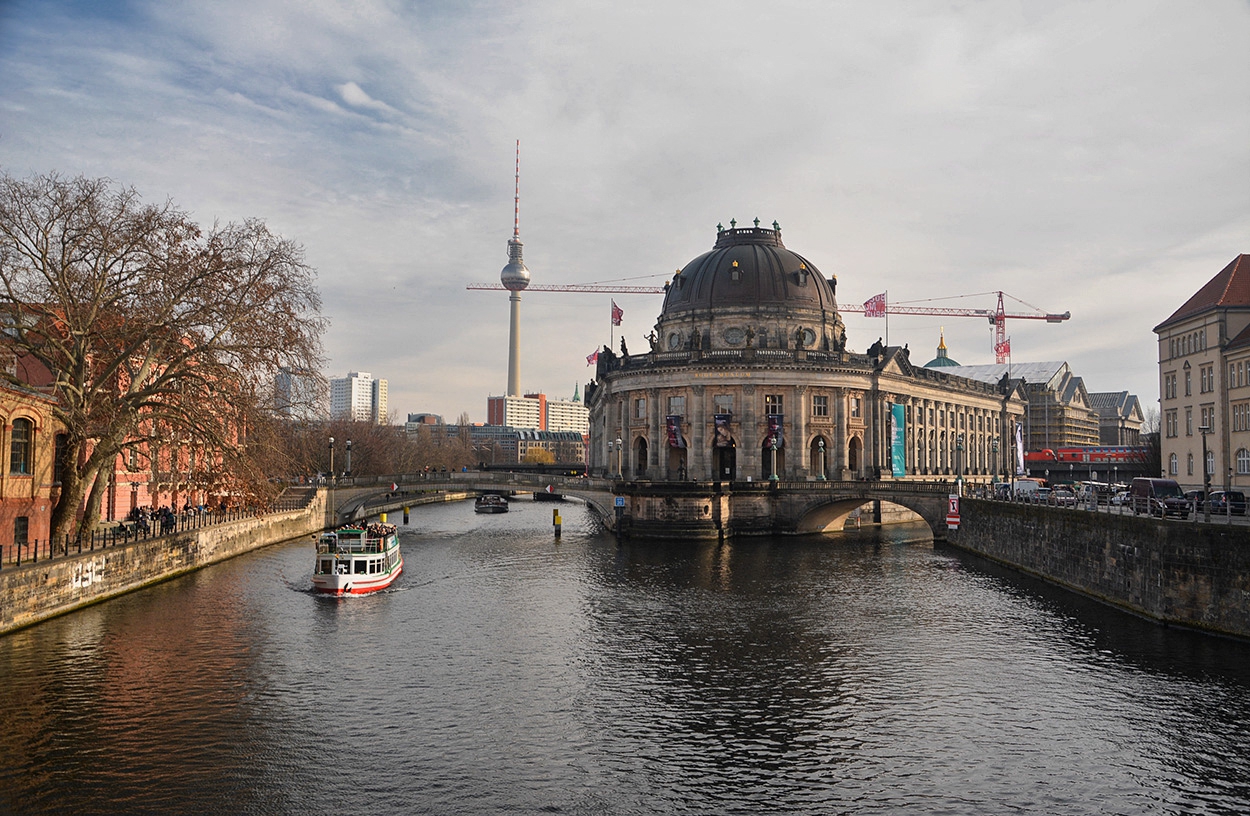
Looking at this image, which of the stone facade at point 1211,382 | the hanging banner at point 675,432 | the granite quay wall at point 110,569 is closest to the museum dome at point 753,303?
the hanging banner at point 675,432

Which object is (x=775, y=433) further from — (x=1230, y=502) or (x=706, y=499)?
(x=1230, y=502)

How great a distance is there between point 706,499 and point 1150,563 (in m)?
46.9

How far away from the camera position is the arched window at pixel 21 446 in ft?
160

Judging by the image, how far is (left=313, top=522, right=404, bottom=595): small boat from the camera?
5178cm

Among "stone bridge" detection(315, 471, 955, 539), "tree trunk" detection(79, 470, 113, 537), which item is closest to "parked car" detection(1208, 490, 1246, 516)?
"stone bridge" detection(315, 471, 955, 539)

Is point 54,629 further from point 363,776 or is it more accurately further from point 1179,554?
point 1179,554

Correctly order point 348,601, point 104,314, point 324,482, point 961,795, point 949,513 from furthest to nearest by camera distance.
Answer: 1. point 324,482
2. point 949,513
3. point 348,601
4. point 104,314
5. point 961,795

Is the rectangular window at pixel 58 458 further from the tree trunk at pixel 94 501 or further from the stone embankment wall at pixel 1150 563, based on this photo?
the stone embankment wall at pixel 1150 563

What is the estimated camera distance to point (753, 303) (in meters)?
113

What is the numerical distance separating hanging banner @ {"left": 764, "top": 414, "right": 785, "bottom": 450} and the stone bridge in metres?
8.85

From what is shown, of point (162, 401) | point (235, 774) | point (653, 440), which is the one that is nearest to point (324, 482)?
point (653, 440)

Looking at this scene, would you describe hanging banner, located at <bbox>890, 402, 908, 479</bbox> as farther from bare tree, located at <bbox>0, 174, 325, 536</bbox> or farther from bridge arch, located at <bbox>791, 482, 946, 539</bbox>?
bare tree, located at <bbox>0, 174, 325, 536</bbox>

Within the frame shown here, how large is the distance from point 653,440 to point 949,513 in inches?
1410

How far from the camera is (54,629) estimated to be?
39.5 metres
